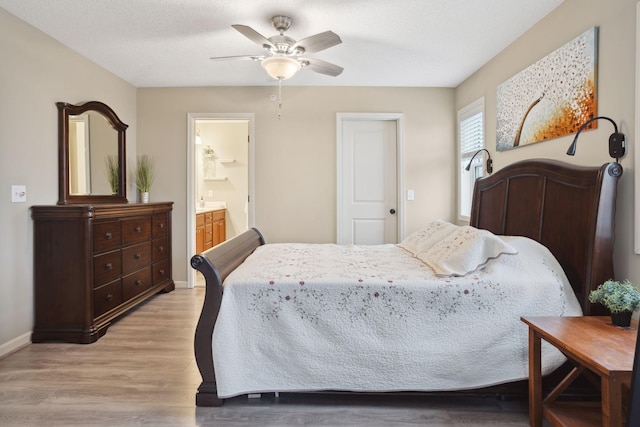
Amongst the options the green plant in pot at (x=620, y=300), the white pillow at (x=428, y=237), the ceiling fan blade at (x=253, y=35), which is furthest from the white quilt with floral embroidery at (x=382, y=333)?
the ceiling fan blade at (x=253, y=35)

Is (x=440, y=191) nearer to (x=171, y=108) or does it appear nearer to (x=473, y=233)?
(x=473, y=233)

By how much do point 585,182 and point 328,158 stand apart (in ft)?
8.99

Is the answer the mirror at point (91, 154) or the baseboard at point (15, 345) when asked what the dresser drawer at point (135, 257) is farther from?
the baseboard at point (15, 345)

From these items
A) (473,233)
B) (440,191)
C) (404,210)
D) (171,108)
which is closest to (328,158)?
(404,210)

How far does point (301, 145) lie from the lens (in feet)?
14.0

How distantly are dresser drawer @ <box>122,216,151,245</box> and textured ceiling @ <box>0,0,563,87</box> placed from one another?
5.09 ft

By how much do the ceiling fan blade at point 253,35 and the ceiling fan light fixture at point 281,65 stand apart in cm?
10

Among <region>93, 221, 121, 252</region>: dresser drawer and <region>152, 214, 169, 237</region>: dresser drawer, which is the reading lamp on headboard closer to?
<region>93, 221, 121, 252</region>: dresser drawer

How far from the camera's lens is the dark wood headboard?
1.81 metres

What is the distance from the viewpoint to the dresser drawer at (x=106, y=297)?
289cm

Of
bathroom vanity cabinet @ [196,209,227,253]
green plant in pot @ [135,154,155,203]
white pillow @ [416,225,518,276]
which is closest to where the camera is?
white pillow @ [416,225,518,276]

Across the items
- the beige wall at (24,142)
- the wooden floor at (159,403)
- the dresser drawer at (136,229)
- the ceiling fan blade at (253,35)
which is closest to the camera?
the wooden floor at (159,403)

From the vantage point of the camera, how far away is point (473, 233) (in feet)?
6.95

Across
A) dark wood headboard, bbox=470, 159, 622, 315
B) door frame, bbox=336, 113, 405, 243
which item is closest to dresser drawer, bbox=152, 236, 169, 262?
door frame, bbox=336, 113, 405, 243
